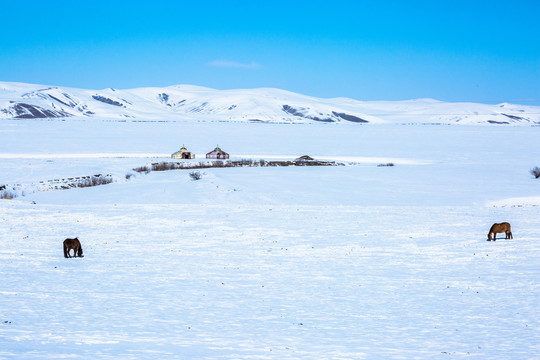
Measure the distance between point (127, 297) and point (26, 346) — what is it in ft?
12.4

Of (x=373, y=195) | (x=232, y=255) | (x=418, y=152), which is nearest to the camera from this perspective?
(x=232, y=255)

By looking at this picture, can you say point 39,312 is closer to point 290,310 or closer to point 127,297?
point 127,297

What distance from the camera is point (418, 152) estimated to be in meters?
93.9

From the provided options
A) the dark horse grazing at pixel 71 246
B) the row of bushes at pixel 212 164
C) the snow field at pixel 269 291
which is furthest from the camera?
the row of bushes at pixel 212 164

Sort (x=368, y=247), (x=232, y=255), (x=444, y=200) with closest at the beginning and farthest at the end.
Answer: (x=232, y=255), (x=368, y=247), (x=444, y=200)

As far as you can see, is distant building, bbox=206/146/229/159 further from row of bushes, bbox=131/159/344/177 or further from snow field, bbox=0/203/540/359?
snow field, bbox=0/203/540/359

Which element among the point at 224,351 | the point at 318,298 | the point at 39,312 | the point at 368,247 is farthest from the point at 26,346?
the point at 368,247

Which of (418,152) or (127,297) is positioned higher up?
(418,152)

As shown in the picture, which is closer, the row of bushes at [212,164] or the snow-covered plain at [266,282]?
the snow-covered plain at [266,282]

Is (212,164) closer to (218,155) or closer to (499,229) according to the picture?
(218,155)

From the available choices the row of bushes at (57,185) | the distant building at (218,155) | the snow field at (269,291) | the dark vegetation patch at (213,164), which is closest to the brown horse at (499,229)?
the snow field at (269,291)

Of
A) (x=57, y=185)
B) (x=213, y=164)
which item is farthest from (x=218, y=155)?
(x=57, y=185)

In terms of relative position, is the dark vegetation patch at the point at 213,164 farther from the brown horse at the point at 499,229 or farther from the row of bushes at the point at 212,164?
the brown horse at the point at 499,229

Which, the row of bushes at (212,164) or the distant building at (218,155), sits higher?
the distant building at (218,155)
